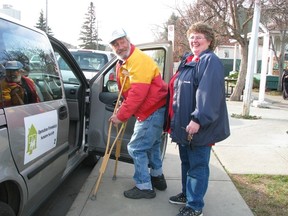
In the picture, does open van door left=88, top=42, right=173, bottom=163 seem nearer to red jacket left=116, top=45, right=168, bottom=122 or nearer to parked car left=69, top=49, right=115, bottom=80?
red jacket left=116, top=45, right=168, bottom=122

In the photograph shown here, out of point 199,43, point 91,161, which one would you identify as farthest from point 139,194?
point 199,43

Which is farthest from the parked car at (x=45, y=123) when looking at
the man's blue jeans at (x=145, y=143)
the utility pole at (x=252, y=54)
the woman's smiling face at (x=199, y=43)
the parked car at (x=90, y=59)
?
the utility pole at (x=252, y=54)

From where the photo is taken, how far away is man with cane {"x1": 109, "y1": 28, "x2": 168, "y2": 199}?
3.45 metres

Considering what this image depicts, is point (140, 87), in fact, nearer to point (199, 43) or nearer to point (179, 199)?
point (199, 43)

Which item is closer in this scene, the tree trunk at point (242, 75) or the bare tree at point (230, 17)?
the bare tree at point (230, 17)

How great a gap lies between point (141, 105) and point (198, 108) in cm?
79

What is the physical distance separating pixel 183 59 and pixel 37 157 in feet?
5.12

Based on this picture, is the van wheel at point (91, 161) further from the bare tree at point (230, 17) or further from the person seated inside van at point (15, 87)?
the bare tree at point (230, 17)

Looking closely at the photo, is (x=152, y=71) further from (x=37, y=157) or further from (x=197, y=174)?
(x=37, y=157)

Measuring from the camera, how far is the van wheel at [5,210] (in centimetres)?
233

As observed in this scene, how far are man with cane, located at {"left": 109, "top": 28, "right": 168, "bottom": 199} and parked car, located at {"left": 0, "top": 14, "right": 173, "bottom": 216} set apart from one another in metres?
0.33

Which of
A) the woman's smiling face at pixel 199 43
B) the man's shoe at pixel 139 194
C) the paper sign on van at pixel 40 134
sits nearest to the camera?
the paper sign on van at pixel 40 134

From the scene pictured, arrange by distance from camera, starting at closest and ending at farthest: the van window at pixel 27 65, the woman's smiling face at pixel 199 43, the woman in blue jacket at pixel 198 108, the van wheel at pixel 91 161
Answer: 1. the van window at pixel 27 65
2. the woman in blue jacket at pixel 198 108
3. the woman's smiling face at pixel 199 43
4. the van wheel at pixel 91 161

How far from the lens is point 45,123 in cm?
292
